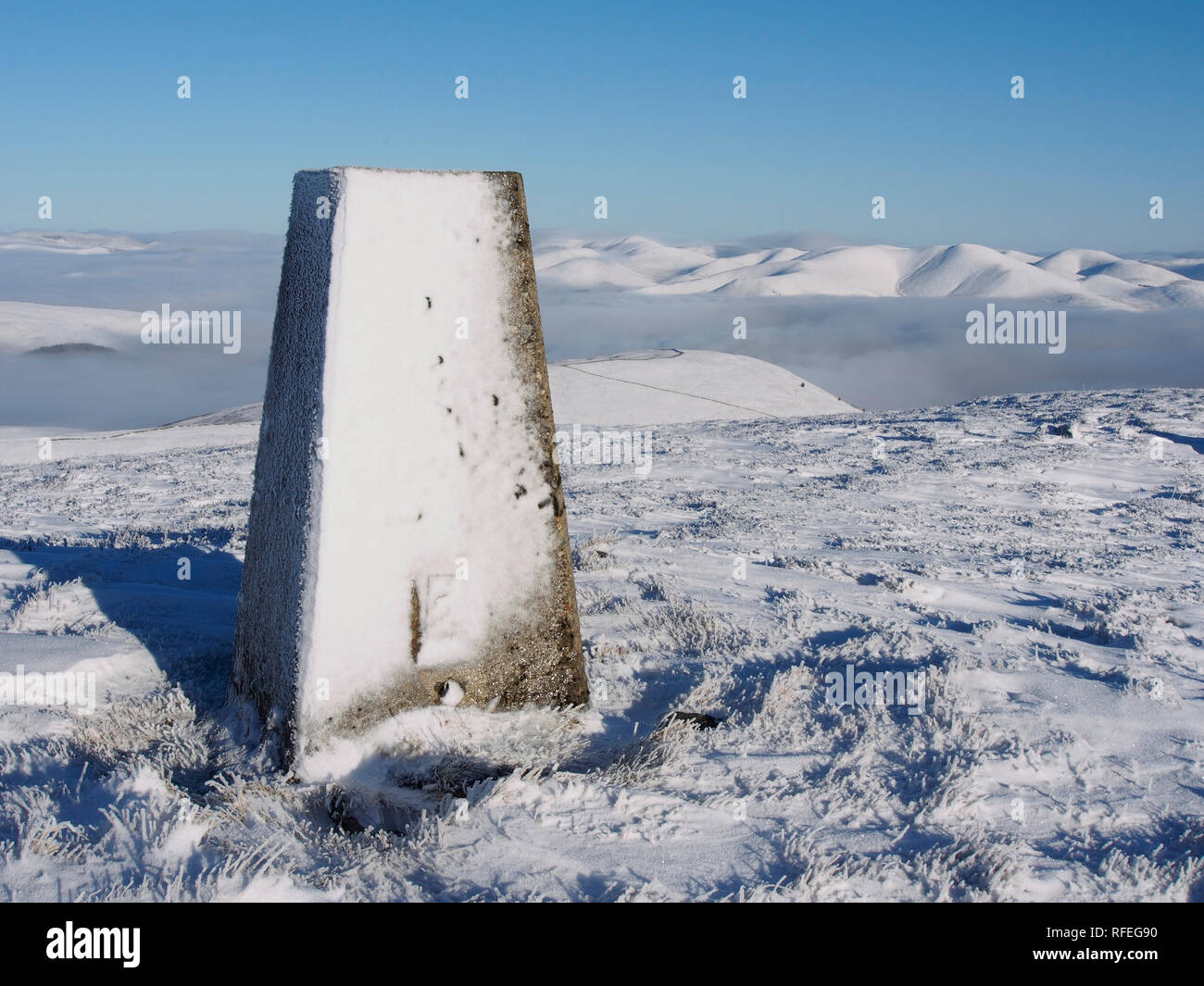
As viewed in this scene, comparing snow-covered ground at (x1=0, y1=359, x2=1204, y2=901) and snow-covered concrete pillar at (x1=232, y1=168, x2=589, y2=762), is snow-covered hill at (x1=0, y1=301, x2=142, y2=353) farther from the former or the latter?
snow-covered concrete pillar at (x1=232, y1=168, x2=589, y2=762)

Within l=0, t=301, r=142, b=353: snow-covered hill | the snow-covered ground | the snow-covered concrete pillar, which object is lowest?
the snow-covered ground

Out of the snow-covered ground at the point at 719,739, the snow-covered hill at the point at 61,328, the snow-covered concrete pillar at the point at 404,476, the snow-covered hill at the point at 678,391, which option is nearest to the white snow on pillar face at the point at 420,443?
the snow-covered concrete pillar at the point at 404,476

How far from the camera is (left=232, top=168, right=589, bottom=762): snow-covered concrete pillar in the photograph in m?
2.63

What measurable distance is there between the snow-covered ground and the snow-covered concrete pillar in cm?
20

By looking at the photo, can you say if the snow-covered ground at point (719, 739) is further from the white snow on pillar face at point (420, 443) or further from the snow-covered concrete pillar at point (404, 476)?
the white snow on pillar face at point (420, 443)

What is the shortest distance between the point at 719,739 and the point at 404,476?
1220mm

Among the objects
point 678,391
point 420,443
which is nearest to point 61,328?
point 678,391

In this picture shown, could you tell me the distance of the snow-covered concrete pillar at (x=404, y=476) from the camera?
104 inches

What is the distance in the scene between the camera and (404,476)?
2.74m

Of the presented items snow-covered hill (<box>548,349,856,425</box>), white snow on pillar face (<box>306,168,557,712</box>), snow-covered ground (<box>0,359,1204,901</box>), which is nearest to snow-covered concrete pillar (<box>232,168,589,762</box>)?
white snow on pillar face (<box>306,168,557,712</box>)

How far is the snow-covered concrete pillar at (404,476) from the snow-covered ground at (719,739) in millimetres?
201

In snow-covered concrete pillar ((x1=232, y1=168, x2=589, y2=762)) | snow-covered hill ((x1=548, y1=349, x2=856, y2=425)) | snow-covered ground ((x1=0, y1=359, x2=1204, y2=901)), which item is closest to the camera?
snow-covered ground ((x1=0, y1=359, x2=1204, y2=901))

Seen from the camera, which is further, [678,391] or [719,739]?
[678,391]

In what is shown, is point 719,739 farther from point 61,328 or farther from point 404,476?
point 61,328
